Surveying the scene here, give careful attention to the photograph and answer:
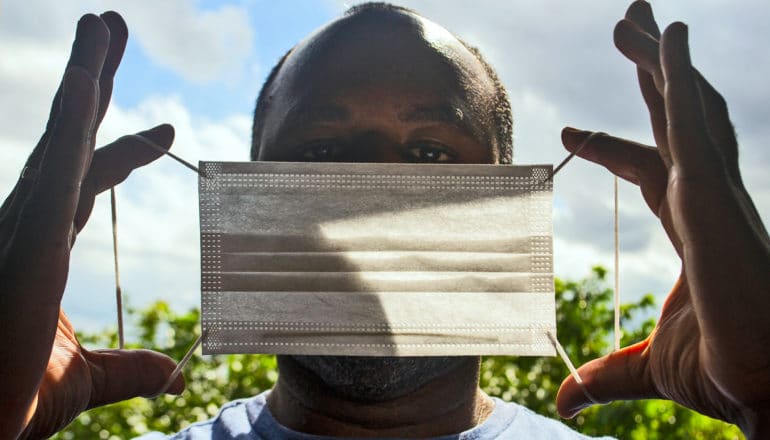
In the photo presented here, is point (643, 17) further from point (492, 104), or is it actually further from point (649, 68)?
point (492, 104)

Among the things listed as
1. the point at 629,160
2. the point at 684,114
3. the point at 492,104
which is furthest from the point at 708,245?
the point at 492,104

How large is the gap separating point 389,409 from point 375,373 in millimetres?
217

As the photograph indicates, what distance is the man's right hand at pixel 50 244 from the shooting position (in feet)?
6.07

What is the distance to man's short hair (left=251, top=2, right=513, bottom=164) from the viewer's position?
2885mm

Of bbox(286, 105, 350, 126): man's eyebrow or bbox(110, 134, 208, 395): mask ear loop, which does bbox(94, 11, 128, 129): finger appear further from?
bbox(286, 105, 350, 126): man's eyebrow

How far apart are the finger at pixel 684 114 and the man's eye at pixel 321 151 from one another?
1115 millimetres

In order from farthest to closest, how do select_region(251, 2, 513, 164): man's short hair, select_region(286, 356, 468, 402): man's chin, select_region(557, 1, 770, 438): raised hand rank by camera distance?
select_region(251, 2, 513, 164): man's short hair
select_region(286, 356, 468, 402): man's chin
select_region(557, 1, 770, 438): raised hand

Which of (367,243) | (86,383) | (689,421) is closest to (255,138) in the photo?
(367,243)

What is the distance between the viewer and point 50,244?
1873mm

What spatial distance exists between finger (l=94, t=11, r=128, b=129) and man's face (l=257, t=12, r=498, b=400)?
0.68 m

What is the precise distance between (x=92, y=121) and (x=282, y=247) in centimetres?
67

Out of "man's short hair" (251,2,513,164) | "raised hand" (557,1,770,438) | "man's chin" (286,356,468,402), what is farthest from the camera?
"man's short hair" (251,2,513,164)

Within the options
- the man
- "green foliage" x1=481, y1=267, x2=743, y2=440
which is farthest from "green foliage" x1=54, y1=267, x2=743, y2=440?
the man

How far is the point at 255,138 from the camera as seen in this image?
121 inches
